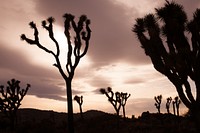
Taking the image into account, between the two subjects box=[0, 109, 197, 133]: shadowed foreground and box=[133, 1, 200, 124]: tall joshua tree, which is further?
box=[0, 109, 197, 133]: shadowed foreground

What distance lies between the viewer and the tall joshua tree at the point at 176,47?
11.6 m

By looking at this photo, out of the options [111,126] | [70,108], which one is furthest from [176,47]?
[111,126]

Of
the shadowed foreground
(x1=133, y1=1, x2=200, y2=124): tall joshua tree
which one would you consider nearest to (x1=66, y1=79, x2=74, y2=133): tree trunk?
(x1=133, y1=1, x2=200, y2=124): tall joshua tree

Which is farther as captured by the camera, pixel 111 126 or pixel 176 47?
pixel 111 126

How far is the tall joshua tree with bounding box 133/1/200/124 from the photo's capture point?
11.6 m

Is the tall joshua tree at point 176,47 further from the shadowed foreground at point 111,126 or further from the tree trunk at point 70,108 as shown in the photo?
the shadowed foreground at point 111,126

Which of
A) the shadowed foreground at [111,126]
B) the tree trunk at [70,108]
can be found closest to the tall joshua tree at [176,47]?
the tree trunk at [70,108]

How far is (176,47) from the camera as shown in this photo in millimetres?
12617

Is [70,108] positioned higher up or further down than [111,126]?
higher up

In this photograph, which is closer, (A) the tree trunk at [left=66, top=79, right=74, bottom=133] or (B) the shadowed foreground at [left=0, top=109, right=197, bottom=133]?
(A) the tree trunk at [left=66, top=79, right=74, bottom=133]

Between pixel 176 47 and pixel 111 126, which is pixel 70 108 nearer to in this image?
pixel 176 47

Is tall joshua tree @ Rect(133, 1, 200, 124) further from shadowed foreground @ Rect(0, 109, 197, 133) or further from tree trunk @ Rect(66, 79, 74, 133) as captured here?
shadowed foreground @ Rect(0, 109, 197, 133)

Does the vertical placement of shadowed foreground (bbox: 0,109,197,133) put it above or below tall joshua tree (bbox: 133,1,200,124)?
below

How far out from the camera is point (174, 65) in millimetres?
11766
